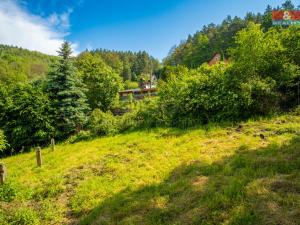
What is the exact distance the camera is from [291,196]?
3658 millimetres

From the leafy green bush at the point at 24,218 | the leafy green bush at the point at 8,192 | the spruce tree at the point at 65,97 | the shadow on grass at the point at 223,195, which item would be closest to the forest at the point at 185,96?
the spruce tree at the point at 65,97

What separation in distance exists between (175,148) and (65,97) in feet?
33.7

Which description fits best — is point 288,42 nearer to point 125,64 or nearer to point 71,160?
point 71,160

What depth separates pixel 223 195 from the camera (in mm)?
4211

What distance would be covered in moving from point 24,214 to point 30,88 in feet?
37.5

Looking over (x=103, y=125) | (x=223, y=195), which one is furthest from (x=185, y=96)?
(x=223, y=195)

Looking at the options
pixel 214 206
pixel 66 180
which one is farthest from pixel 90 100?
pixel 214 206

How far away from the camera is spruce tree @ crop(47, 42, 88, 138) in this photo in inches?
586

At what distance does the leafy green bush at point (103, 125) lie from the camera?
12.8 meters

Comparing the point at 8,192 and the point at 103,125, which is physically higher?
the point at 103,125

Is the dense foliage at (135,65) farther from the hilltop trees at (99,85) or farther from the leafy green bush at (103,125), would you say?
the leafy green bush at (103,125)

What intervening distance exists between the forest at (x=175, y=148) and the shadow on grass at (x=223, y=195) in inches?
0.9

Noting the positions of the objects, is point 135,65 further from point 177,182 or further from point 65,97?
point 177,182

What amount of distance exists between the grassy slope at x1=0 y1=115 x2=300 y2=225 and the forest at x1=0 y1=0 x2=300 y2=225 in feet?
0.08
